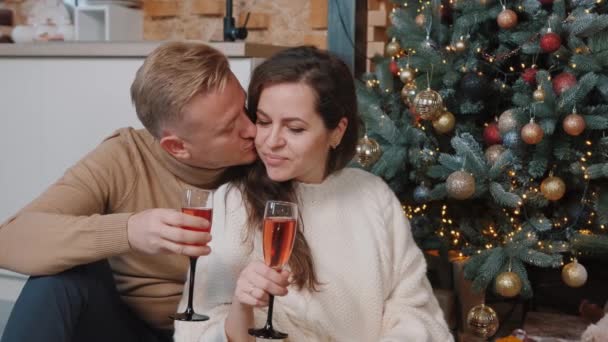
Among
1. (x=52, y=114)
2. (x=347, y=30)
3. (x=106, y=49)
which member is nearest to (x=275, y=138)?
(x=106, y=49)

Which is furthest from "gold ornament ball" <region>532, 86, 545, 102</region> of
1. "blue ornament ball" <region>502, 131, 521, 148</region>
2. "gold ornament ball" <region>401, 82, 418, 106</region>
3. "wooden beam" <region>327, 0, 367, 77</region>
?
"wooden beam" <region>327, 0, 367, 77</region>

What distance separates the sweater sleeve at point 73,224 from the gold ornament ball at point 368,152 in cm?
86

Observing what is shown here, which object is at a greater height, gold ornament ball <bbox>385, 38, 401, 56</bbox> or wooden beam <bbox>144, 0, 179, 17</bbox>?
wooden beam <bbox>144, 0, 179, 17</bbox>

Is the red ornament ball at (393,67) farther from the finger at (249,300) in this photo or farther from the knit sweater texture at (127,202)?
the finger at (249,300)

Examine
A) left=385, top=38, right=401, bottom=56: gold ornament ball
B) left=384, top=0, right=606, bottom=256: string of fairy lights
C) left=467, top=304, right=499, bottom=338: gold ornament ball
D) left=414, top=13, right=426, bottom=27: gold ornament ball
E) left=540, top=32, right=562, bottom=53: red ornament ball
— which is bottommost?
left=467, top=304, right=499, bottom=338: gold ornament ball

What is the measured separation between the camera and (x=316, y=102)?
165 cm

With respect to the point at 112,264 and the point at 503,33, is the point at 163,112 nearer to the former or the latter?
the point at 112,264

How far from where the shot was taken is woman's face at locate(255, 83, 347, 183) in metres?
1.62

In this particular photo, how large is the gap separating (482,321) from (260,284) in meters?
1.35

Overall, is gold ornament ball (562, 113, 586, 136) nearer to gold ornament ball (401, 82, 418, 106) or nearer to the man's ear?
gold ornament ball (401, 82, 418, 106)

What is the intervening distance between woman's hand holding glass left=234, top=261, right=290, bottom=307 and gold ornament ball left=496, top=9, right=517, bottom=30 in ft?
4.64

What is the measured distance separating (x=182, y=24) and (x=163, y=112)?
6.32 feet

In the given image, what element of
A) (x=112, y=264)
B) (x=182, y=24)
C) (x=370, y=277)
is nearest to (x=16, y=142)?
(x=182, y=24)

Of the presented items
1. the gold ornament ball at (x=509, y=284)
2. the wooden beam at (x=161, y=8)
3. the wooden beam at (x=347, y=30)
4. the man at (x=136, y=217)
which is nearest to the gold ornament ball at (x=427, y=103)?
the gold ornament ball at (x=509, y=284)
